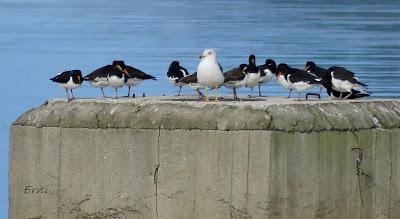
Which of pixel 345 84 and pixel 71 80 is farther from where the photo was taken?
pixel 71 80

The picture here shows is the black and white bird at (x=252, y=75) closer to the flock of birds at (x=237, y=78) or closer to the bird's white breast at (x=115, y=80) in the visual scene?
the flock of birds at (x=237, y=78)

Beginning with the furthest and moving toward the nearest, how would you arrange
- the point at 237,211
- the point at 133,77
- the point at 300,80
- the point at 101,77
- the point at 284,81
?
the point at 133,77 < the point at 101,77 < the point at 284,81 < the point at 300,80 < the point at 237,211

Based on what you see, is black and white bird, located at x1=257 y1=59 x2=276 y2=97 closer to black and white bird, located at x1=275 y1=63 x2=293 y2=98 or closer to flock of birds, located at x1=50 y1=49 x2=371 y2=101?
flock of birds, located at x1=50 y1=49 x2=371 y2=101

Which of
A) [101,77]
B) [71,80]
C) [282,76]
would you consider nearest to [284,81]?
[282,76]

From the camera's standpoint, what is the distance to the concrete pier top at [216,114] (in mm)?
12914

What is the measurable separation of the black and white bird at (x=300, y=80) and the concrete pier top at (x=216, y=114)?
1013mm

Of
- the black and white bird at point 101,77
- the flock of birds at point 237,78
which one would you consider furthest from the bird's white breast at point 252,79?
the black and white bird at point 101,77

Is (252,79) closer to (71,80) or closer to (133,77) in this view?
(133,77)

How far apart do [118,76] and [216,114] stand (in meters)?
2.95

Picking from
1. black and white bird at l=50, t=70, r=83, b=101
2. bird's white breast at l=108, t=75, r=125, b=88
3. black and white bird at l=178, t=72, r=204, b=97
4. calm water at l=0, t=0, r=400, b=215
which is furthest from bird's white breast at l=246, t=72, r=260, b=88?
calm water at l=0, t=0, r=400, b=215

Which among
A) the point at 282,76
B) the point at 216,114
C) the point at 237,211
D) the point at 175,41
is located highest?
the point at 175,41

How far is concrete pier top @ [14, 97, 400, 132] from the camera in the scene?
1291cm

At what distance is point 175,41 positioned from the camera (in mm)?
46344

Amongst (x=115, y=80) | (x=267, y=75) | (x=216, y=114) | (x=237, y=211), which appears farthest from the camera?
(x=267, y=75)
